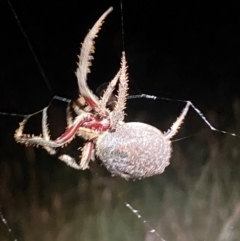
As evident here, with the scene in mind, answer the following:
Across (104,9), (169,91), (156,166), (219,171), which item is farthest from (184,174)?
(104,9)

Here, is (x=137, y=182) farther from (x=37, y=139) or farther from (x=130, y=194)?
(x=37, y=139)

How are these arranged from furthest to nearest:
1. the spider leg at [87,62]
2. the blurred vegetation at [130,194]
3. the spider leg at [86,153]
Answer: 1. the blurred vegetation at [130,194]
2. the spider leg at [86,153]
3. the spider leg at [87,62]

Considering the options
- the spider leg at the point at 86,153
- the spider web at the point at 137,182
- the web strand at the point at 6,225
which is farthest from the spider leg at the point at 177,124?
the web strand at the point at 6,225

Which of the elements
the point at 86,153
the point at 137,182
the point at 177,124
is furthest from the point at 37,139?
the point at 137,182

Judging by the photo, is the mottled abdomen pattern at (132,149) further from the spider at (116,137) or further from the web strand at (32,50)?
the web strand at (32,50)

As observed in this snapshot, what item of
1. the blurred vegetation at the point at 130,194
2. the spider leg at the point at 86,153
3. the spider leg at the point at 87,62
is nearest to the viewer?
the spider leg at the point at 87,62

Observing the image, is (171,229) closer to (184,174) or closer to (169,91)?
(184,174)

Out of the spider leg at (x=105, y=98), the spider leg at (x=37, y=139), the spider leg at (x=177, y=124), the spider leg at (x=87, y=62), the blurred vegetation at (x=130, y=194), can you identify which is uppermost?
the spider leg at (x=87, y=62)
